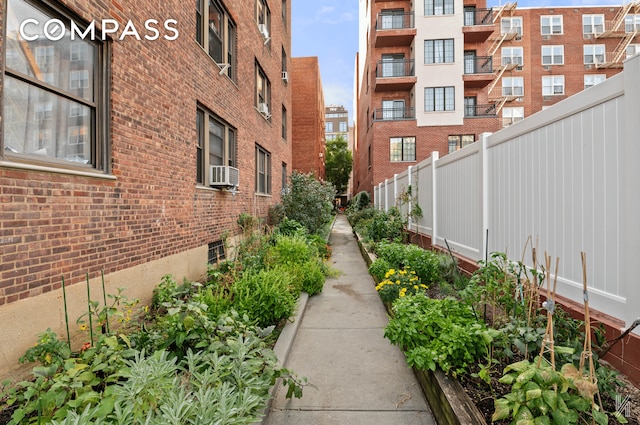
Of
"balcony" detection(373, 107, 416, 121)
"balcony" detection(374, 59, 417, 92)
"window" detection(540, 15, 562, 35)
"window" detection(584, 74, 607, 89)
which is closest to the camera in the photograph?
"balcony" detection(374, 59, 417, 92)

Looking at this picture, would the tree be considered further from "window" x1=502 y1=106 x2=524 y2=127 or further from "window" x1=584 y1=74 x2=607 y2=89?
"window" x1=584 y1=74 x2=607 y2=89

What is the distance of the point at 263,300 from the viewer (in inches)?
161

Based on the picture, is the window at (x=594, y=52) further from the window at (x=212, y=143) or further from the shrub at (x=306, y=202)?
the window at (x=212, y=143)

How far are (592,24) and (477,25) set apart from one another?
18.2m

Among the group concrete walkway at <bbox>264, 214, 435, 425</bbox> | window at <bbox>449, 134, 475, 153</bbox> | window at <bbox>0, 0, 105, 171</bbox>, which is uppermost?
window at <bbox>449, 134, 475, 153</bbox>

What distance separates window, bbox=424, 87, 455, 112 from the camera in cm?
2212

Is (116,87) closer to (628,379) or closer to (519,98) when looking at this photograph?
(628,379)

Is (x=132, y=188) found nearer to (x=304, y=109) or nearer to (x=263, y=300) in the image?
(x=263, y=300)

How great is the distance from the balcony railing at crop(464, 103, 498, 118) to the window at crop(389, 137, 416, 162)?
172 inches

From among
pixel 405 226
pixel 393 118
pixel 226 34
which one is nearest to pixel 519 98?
pixel 393 118

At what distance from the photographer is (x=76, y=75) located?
368 cm

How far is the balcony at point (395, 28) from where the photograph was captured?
2194cm

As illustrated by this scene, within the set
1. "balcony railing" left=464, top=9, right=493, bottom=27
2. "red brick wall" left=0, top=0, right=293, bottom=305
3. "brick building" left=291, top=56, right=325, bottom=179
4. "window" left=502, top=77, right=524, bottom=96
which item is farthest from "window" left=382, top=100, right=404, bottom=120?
"red brick wall" left=0, top=0, right=293, bottom=305

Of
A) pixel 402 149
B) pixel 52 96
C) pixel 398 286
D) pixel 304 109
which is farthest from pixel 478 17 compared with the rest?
pixel 52 96
